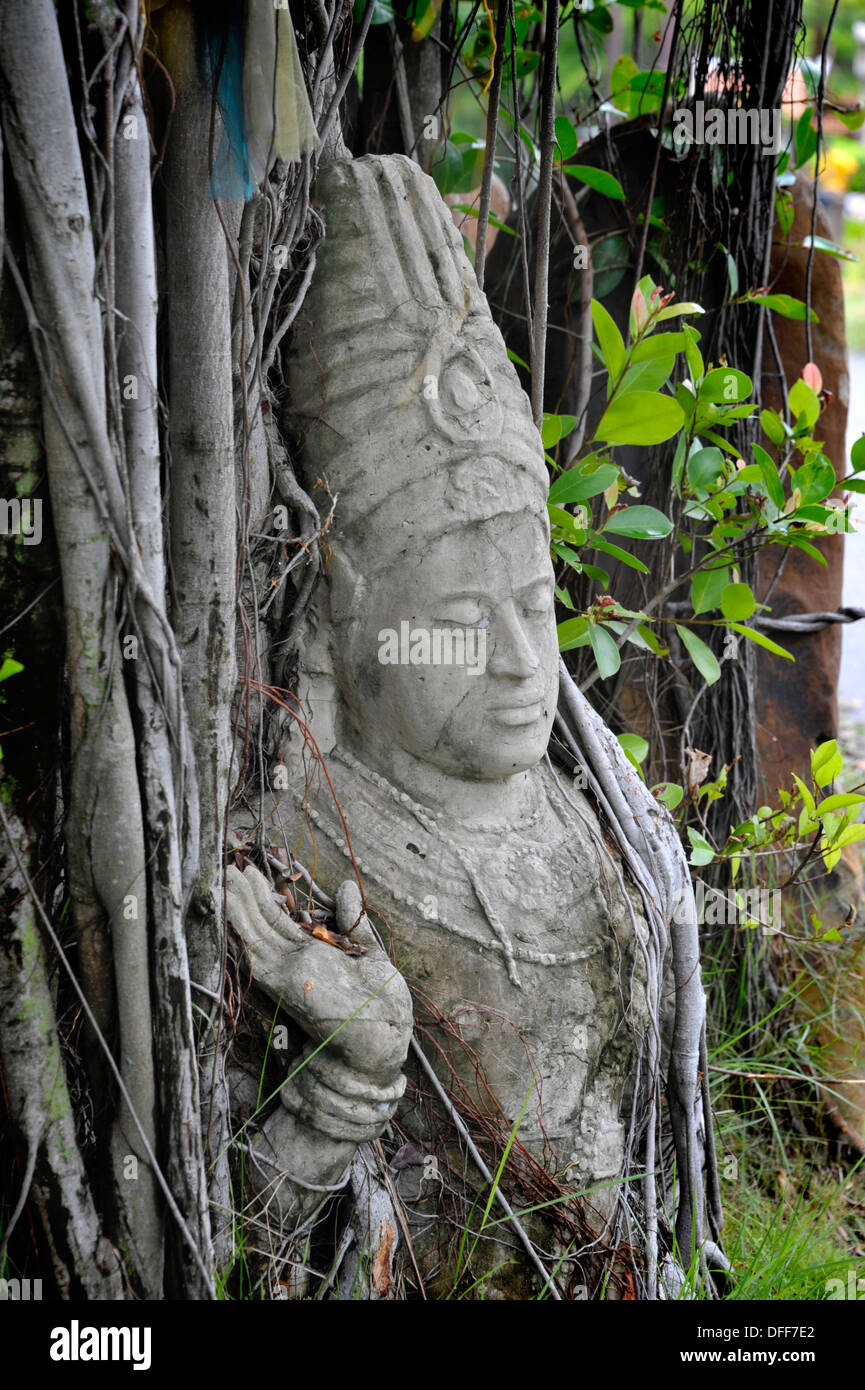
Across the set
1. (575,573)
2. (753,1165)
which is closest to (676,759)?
(575,573)

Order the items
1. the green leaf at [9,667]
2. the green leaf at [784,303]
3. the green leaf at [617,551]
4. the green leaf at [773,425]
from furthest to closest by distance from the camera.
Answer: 1. the green leaf at [784,303]
2. the green leaf at [773,425]
3. the green leaf at [617,551]
4. the green leaf at [9,667]

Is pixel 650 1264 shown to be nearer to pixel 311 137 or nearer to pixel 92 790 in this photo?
pixel 92 790

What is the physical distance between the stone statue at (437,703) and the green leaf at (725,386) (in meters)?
0.70

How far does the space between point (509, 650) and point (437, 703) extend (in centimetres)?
15

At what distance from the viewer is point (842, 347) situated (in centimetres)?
361

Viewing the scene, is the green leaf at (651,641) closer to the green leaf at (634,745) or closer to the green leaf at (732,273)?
the green leaf at (634,745)

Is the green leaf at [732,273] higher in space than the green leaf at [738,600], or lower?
higher

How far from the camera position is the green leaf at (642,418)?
91.5 inches

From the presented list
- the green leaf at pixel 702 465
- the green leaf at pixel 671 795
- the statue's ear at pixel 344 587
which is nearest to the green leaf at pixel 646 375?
the green leaf at pixel 702 465

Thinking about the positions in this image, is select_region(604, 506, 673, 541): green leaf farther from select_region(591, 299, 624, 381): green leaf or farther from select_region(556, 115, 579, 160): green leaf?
select_region(556, 115, 579, 160): green leaf

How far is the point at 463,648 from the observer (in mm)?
1985

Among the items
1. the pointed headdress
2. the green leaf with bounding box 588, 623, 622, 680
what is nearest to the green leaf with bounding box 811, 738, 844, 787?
the green leaf with bounding box 588, 623, 622, 680

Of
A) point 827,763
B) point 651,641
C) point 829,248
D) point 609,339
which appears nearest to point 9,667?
point 609,339
